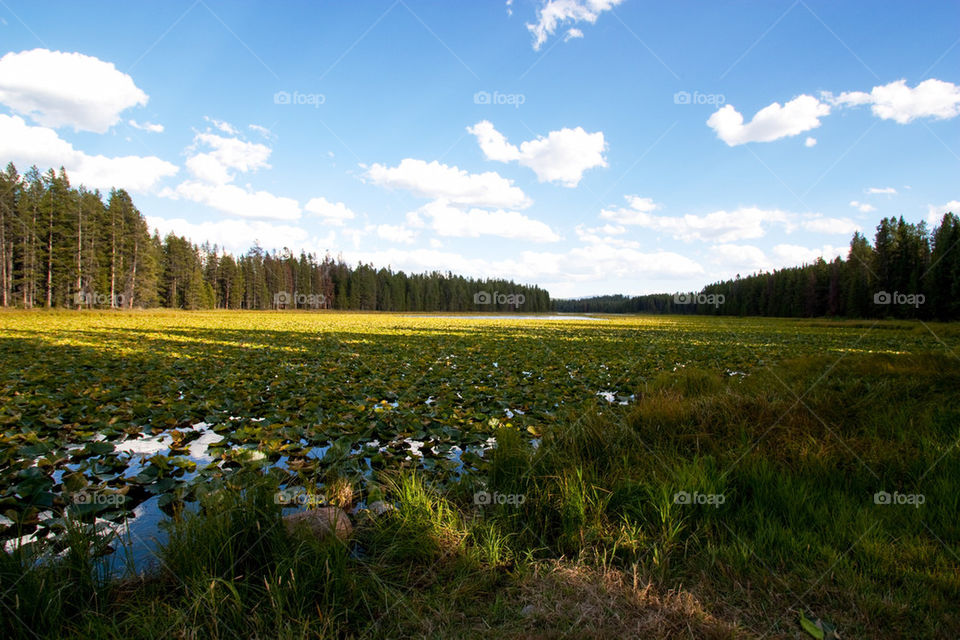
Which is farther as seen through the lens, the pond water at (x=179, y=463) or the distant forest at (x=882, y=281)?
the distant forest at (x=882, y=281)

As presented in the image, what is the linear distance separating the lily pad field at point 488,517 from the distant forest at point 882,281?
20.9m

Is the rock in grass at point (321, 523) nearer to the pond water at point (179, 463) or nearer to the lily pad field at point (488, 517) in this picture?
the lily pad field at point (488, 517)

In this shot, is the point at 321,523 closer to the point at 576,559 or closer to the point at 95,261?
the point at 576,559

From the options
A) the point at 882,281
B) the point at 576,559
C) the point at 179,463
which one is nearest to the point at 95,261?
the point at 179,463

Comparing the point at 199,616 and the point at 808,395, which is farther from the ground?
the point at 808,395

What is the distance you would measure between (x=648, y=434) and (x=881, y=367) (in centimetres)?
629

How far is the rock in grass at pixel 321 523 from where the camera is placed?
2578mm

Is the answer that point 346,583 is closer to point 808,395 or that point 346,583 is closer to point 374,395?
point 374,395

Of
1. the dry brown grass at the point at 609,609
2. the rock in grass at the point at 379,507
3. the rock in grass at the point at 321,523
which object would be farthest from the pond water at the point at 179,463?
the dry brown grass at the point at 609,609

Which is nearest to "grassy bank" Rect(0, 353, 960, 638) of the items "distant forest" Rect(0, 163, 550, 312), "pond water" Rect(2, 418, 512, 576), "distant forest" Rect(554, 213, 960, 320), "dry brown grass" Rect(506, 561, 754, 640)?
"dry brown grass" Rect(506, 561, 754, 640)

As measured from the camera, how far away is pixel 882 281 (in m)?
49.2

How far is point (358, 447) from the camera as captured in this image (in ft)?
15.5

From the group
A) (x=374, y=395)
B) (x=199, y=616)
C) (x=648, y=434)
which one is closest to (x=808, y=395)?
(x=648, y=434)

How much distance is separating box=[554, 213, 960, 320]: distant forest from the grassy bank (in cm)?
2185
